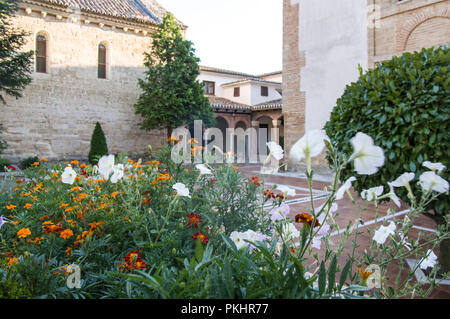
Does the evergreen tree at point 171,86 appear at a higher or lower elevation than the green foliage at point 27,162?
higher

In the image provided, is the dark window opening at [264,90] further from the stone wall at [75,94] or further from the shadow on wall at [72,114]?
the shadow on wall at [72,114]

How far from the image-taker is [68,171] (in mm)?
2248

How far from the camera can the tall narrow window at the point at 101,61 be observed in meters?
13.9

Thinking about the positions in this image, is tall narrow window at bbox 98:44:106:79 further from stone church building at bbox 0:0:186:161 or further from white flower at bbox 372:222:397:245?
white flower at bbox 372:222:397:245

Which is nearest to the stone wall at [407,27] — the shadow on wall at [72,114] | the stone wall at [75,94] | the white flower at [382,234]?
the white flower at [382,234]

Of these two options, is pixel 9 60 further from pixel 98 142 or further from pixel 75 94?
pixel 98 142

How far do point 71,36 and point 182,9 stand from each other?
17.7ft

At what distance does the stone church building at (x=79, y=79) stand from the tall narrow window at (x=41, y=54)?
0.04 m

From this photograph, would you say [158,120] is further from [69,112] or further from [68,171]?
[68,171]

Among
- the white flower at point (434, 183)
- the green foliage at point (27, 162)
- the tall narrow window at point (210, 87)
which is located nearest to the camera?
the white flower at point (434, 183)

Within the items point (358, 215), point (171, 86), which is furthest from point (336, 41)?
point (358, 215)

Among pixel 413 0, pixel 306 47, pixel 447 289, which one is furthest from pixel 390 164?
pixel 306 47

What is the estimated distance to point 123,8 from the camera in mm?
14523

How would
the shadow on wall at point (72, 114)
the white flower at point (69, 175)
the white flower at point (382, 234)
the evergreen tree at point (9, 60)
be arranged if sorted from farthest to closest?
the shadow on wall at point (72, 114)
the evergreen tree at point (9, 60)
the white flower at point (69, 175)
the white flower at point (382, 234)
